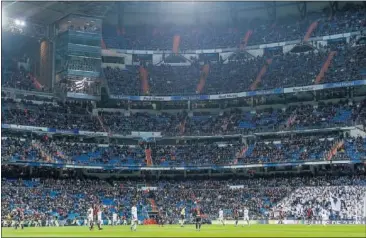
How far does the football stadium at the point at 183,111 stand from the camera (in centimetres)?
6950

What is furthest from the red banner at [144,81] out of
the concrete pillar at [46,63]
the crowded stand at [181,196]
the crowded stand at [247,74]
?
the crowded stand at [181,196]

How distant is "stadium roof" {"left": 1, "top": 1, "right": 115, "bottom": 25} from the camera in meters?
75.1

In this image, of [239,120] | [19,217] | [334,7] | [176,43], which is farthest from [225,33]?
[19,217]

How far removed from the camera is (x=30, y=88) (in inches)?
3344

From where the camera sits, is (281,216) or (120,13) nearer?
(281,216)

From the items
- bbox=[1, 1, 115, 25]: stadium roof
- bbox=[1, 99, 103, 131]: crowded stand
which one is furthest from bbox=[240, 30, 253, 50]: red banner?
bbox=[1, 99, 103, 131]: crowded stand

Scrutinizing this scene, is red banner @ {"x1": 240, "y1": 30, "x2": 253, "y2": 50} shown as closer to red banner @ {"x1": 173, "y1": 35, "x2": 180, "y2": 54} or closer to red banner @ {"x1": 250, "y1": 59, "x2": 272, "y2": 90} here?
red banner @ {"x1": 250, "y1": 59, "x2": 272, "y2": 90}

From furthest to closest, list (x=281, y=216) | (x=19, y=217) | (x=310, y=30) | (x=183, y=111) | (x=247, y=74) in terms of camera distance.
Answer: (x=183, y=111) → (x=310, y=30) → (x=247, y=74) → (x=281, y=216) → (x=19, y=217)

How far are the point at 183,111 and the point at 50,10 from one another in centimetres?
2726

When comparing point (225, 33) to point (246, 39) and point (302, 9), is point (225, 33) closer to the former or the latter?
point (246, 39)

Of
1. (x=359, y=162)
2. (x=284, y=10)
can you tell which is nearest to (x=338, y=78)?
(x=359, y=162)

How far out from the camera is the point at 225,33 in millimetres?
99250

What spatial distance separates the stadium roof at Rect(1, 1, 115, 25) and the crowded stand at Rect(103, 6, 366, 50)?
12.9 m

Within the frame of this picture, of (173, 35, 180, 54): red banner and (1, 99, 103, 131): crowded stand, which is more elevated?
(173, 35, 180, 54): red banner
